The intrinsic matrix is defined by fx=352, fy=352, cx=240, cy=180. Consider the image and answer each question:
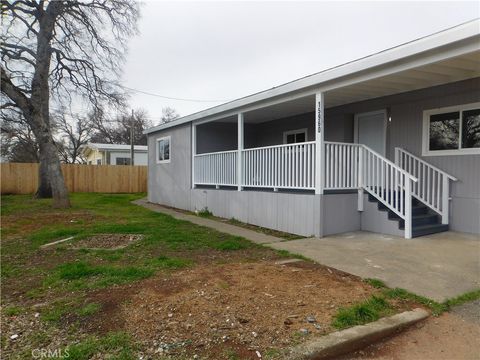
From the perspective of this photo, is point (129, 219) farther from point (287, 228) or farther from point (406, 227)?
point (406, 227)

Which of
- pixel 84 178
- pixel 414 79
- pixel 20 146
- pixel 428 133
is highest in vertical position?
pixel 20 146

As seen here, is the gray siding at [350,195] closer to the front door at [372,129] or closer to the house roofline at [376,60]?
the front door at [372,129]

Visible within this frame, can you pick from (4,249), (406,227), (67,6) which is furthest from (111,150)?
(406,227)

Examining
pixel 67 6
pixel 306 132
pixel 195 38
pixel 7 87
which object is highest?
pixel 67 6

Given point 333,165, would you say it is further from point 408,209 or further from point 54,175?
point 54,175

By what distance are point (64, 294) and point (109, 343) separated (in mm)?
1509

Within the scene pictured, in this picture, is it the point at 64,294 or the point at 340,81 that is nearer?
the point at 64,294

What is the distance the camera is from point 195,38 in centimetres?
1438

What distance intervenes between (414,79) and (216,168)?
6.16 metres

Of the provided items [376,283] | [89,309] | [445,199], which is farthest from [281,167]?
[89,309]

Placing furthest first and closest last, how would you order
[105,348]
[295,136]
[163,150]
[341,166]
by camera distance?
[163,150]
[295,136]
[341,166]
[105,348]

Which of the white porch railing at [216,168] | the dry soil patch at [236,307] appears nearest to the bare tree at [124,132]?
the white porch railing at [216,168]

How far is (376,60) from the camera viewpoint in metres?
5.91

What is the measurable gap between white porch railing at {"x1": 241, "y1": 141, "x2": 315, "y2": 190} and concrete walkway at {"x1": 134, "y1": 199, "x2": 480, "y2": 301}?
1.39 metres
